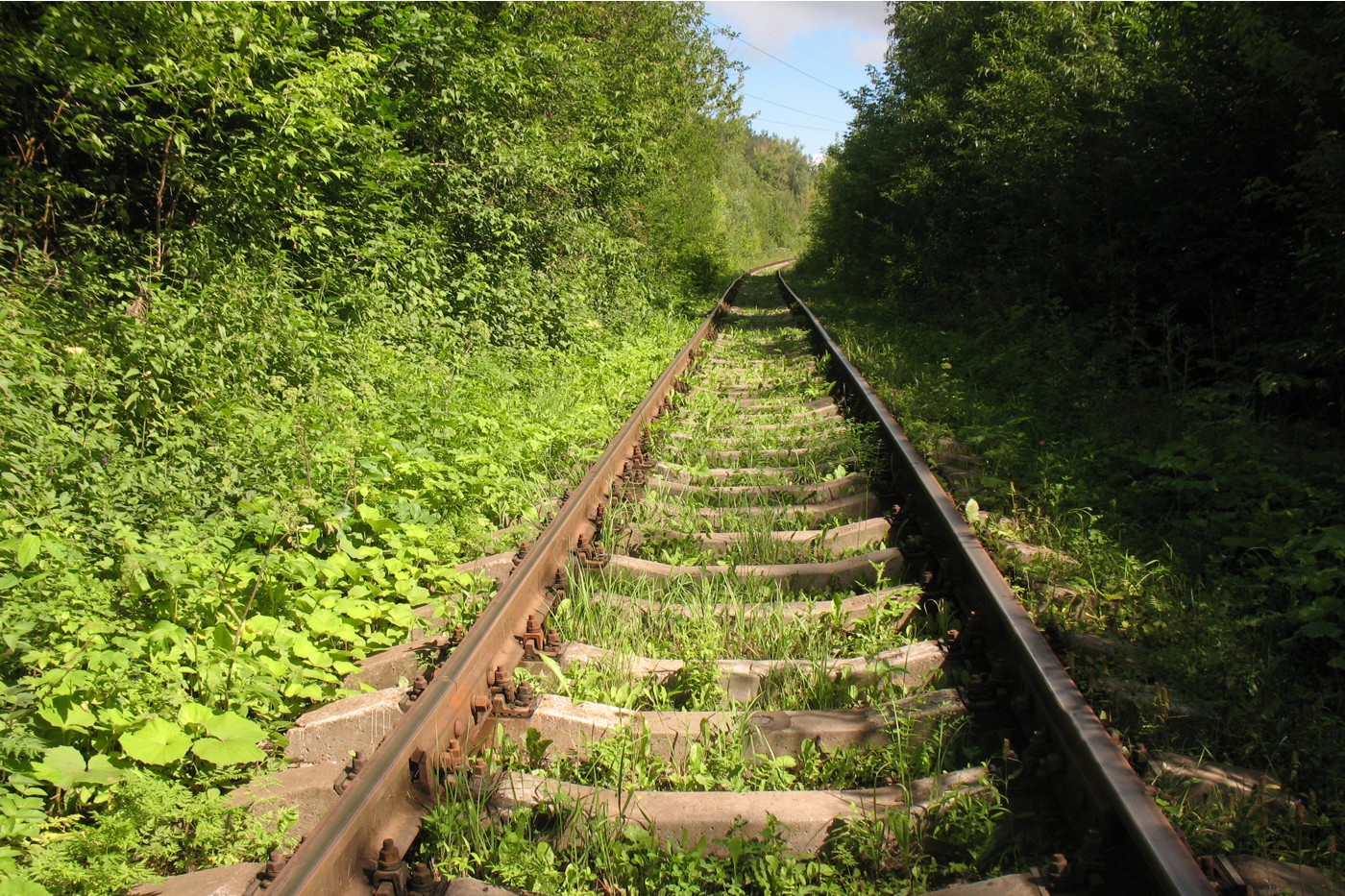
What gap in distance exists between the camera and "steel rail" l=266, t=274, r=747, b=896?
1.80m

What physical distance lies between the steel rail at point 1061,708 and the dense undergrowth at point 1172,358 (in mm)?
242

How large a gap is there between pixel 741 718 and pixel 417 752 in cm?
92

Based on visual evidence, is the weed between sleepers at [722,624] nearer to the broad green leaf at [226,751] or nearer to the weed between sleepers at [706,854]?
the weed between sleepers at [706,854]

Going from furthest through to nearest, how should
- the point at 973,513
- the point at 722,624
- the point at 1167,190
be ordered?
the point at 1167,190
the point at 973,513
the point at 722,624

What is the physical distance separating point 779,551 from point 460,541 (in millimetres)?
1520

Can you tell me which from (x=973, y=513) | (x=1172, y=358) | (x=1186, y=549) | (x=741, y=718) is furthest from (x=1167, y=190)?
(x=741, y=718)

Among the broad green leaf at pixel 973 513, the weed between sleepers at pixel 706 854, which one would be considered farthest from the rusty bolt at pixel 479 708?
the broad green leaf at pixel 973 513

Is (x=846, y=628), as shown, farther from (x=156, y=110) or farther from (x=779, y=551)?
(x=156, y=110)

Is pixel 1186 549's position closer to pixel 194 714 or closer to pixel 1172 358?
pixel 1172 358

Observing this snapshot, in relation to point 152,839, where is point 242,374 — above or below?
above

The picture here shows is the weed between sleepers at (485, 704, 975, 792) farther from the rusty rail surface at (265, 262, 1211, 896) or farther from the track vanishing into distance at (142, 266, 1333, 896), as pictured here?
Answer: the rusty rail surface at (265, 262, 1211, 896)

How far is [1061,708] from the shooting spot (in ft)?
7.39

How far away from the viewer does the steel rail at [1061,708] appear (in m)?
1.74

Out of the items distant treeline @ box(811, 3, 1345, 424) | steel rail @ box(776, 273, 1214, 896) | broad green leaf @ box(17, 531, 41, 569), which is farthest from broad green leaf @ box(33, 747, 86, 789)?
distant treeline @ box(811, 3, 1345, 424)
